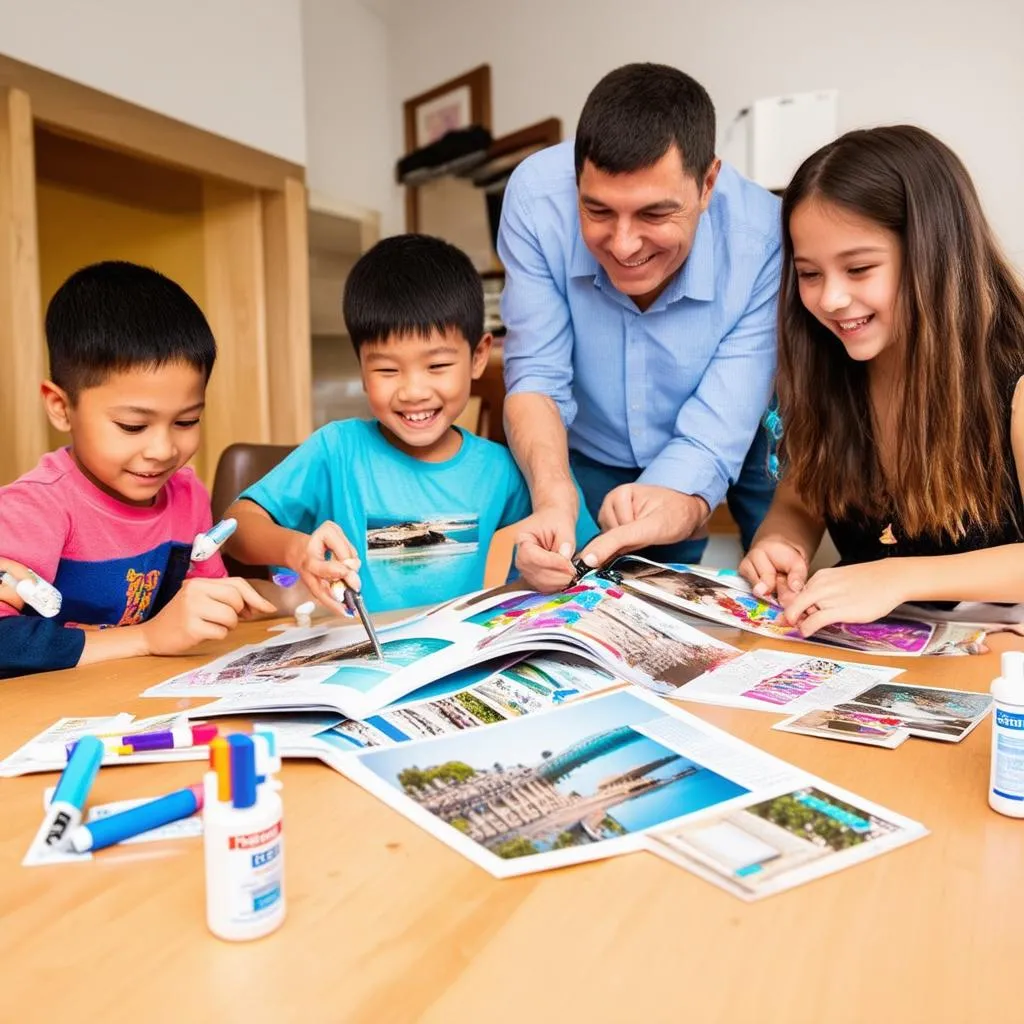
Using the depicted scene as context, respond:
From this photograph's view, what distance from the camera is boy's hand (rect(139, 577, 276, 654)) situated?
1.03 metres

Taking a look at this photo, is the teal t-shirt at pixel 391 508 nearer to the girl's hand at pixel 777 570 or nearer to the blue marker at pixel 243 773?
the girl's hand at pixel 777 570

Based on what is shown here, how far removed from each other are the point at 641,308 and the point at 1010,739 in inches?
43.6

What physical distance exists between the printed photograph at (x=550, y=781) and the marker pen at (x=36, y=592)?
0.47 metres

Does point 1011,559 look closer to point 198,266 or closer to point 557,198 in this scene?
point 557,198

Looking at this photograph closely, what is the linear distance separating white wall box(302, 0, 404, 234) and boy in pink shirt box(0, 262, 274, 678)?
266 cm

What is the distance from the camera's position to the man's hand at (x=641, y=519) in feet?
3.88

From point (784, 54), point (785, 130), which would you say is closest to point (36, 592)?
point (785, 130)

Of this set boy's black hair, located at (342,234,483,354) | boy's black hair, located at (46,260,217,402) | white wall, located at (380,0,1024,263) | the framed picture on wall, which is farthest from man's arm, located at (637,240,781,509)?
the framed picture on wall

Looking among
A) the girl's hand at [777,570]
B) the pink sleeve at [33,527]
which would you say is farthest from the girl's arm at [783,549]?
the pink sleeve at [33,527]

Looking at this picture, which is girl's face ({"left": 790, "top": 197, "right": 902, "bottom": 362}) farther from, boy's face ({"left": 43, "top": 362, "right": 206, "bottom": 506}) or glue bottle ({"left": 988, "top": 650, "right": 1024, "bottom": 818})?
boy's face ({"left": 43, "top": 362, "right": 206, "bottom": 506})

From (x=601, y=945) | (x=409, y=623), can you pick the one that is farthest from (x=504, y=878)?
(x=409, y=623)

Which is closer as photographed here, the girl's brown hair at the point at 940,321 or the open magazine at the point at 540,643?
the open magazine at the point at 540,643

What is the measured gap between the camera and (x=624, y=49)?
335 cm

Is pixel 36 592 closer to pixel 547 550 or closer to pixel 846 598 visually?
pixel 547 550
